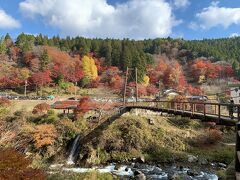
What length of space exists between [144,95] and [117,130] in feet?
108

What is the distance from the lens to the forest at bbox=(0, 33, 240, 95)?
62781 mm

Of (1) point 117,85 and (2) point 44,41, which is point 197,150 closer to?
(1) point 117,85

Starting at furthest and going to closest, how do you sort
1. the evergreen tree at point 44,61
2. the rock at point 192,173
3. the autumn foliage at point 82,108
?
1. the evergreen tree at point 44,61
2. the autumn foliage at point 82,108
3. the rock at point 192,173

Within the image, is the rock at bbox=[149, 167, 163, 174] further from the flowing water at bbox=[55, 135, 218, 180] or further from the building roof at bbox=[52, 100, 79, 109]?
the building roof at bbox=[52, 100, 79, 109]

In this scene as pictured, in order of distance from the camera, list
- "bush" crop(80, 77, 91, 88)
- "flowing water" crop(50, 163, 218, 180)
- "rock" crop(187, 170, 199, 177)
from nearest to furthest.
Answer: "flowing water" crop(50, 163, 218, 180), "rock" crop(187, 170, 199, 177), "bush" crop(80, 77, 91, 88)

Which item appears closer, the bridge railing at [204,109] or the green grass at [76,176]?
the bridge railing at [204,109]

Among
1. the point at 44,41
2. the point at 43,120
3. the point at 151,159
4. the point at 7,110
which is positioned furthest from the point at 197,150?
the point at 44,41

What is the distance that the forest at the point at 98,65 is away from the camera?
62781 mm

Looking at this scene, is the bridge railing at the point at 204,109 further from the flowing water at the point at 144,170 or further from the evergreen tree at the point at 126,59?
the evergreen tree at the point at 126,59

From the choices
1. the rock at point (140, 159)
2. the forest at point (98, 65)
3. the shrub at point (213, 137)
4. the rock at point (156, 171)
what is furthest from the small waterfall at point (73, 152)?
the forest at point (98, 65)

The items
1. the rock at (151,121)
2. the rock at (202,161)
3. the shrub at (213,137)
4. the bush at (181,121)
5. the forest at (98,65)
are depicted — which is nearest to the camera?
the rock at (202,161)

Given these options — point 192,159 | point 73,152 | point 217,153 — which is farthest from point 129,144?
point 217,153

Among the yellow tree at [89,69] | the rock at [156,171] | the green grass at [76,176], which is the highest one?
the yellow tree at [89,69]

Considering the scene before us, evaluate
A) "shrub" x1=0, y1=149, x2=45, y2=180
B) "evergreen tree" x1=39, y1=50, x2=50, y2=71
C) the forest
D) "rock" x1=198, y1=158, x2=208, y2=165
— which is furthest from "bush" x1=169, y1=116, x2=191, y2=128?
Result: "evergreen tree" x1=39, y1=50, x2=50, y2=71
